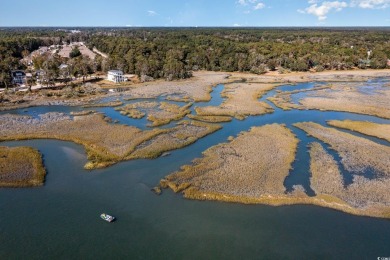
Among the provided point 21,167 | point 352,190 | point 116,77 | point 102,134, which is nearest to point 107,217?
point 21,167

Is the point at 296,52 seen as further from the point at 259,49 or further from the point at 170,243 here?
the point at 170,243

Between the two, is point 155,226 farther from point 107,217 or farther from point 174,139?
point 174,139

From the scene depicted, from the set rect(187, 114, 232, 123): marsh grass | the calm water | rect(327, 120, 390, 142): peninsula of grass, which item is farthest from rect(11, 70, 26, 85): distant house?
rect(327, 120, 390, 142): peninsula of grass

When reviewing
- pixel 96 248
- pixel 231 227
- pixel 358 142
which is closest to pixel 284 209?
pixel 231 227

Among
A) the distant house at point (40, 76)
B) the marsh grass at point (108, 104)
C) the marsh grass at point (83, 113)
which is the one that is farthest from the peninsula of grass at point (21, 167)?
the distant house at point (40, 76)

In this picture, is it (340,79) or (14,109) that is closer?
(14,109)

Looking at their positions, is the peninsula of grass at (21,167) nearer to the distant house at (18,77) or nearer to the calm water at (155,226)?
the calm water at (155,226)
